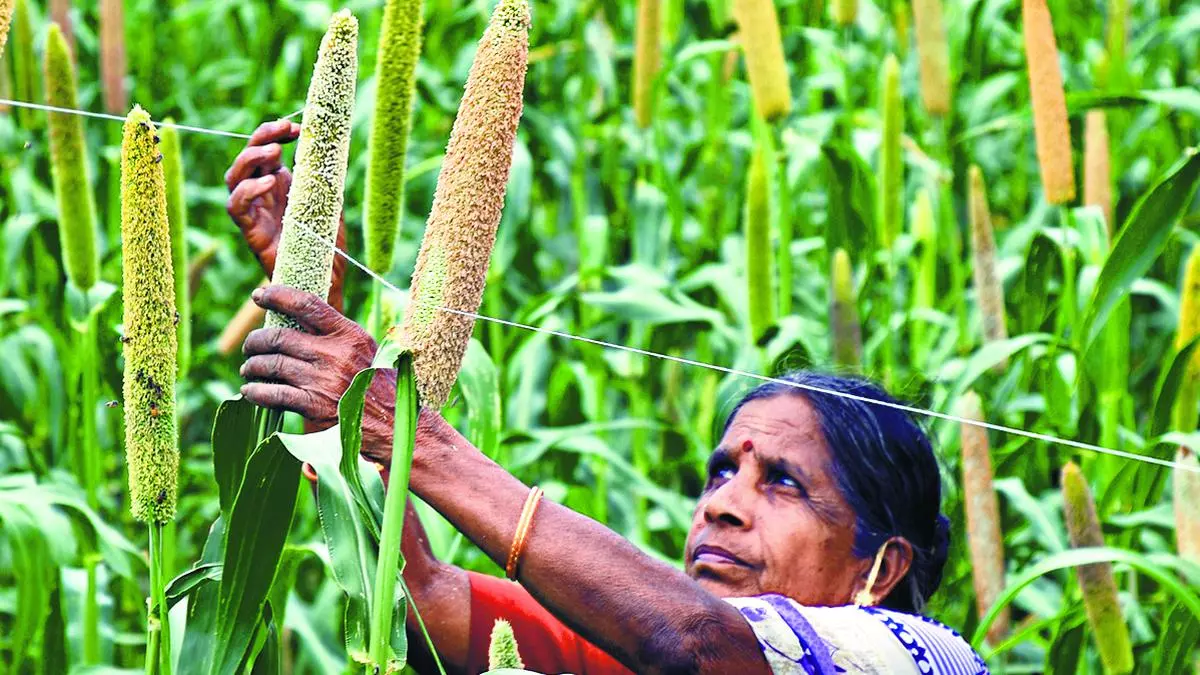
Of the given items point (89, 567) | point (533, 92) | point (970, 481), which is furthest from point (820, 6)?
point (89, 567)

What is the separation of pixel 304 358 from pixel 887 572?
1209 millimetres

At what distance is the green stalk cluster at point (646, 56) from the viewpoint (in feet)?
14.1

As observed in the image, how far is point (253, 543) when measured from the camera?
6.07 ft

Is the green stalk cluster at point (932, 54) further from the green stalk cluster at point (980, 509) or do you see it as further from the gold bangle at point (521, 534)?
the gold bangle at point (521, 534)

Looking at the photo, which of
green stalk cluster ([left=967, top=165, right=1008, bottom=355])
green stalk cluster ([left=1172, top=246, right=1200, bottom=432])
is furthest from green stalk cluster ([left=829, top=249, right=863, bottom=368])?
green stalk cluster ([left=1172, top=246, right=1200, bottom=432])

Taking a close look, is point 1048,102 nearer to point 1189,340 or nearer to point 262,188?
point 1189,340

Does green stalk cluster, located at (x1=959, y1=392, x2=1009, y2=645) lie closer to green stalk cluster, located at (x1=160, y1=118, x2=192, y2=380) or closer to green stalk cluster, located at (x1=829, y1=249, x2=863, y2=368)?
green stalk cluster, located at (x1=829, y1=249, x2=863, y2=368)

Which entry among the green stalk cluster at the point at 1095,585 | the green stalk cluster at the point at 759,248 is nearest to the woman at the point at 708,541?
the green stalk cluster at the point at 1095,585

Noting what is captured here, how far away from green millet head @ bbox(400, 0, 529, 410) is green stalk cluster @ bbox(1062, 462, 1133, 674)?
4.65 feet

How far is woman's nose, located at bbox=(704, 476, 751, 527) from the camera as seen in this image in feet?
8.73

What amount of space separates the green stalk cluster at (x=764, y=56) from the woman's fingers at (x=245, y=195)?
1640mm

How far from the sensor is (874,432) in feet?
9.11

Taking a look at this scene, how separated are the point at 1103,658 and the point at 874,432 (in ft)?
2.12

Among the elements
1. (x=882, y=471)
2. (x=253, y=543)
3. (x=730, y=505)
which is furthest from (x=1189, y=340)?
(x=253, y=543)
